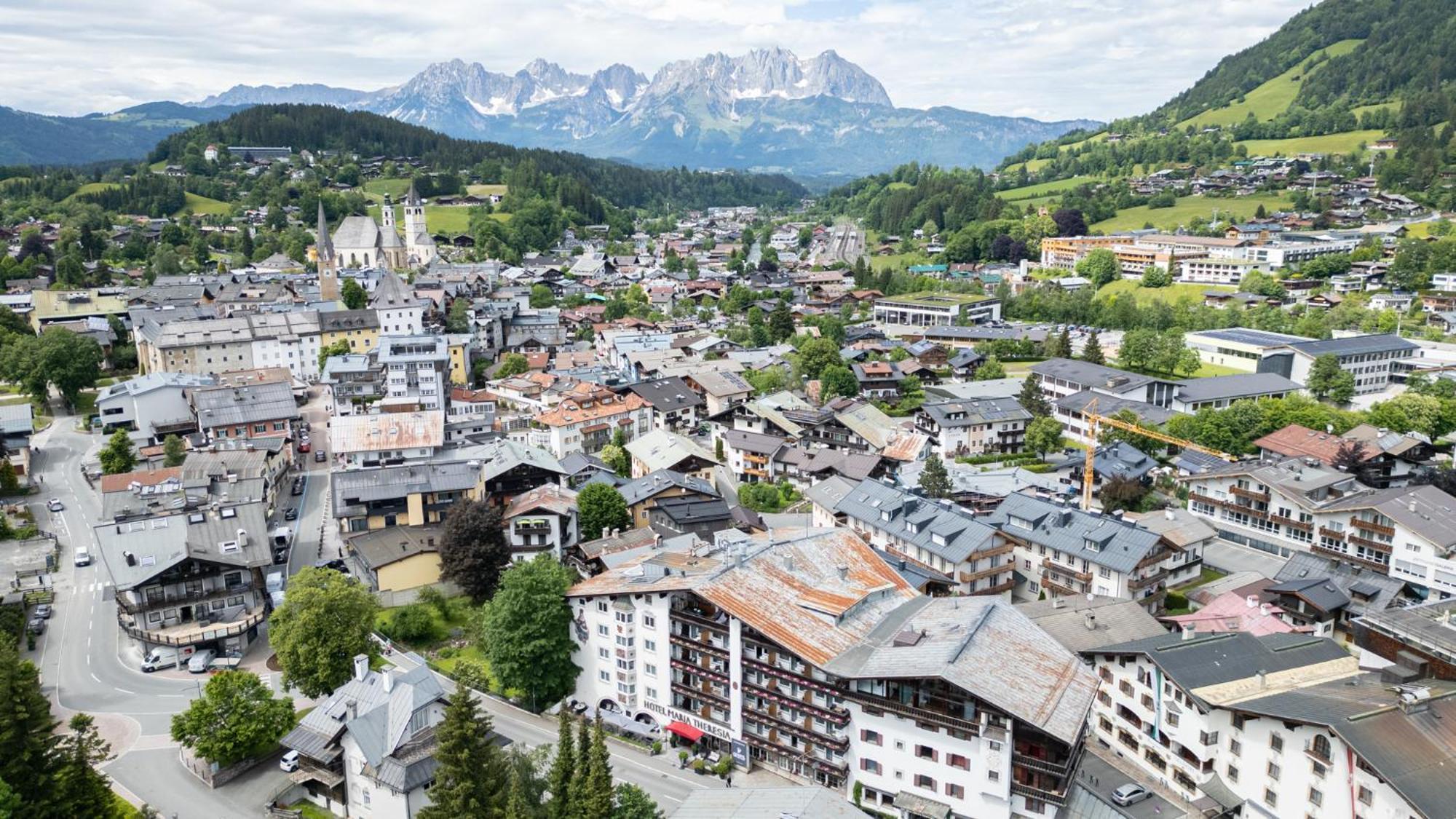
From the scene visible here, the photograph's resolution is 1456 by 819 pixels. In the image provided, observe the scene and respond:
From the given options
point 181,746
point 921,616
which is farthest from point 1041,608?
point 181,746

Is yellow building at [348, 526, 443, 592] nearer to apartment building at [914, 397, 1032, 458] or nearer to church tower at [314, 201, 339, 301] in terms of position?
apartment building at [914, 397, 1032, 458]

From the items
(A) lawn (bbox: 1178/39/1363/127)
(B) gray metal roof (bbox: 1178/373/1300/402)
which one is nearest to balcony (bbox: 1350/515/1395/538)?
(B) gray metal roof (bbox: 1178/373/1300/402)

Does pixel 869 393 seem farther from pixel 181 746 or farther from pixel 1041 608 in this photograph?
pixel 181 746

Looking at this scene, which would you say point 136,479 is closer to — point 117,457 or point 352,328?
point 117,457

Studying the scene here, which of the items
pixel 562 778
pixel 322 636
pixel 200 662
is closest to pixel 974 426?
pixel 322 636

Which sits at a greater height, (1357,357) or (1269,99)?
(1269,99)

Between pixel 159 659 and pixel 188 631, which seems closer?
pixel 159 659
